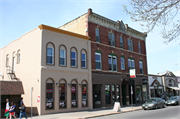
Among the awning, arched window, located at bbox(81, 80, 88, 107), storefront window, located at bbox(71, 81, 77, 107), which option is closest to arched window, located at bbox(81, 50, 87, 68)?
arched window, located at bbox(81, 80, 88, 107)

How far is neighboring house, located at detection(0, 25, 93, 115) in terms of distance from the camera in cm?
1820

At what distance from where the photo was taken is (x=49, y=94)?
18438 millimetres

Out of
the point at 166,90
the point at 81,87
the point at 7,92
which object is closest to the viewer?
the point at 7,92

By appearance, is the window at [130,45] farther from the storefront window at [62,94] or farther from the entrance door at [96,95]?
the storefront window at [62,94]

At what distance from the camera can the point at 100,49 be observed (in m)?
24.9

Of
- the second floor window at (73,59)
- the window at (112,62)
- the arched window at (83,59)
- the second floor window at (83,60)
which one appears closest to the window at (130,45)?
the window at (112,62)

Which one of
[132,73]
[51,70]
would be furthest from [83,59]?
[132,73]

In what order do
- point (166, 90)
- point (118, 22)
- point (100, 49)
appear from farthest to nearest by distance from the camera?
point (166, 90) → point (118, 22) → point (100, 49)

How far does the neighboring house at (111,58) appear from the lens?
23970mm

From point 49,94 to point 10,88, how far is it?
3.74m

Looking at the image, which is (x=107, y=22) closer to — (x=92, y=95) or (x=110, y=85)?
(x=110, y=85)

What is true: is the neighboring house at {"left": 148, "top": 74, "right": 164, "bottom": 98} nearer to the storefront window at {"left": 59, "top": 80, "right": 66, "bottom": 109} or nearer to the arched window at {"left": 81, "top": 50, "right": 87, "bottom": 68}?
the arched window at {"left": 81, "top": 50, "right": 87, "bottom": 68}

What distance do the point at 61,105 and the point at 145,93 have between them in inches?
741

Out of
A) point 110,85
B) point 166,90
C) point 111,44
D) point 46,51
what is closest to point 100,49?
point 111,44
